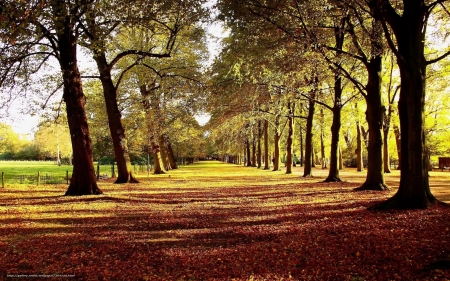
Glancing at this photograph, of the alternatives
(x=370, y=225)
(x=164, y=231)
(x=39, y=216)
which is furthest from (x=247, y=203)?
(x=39, y=216)

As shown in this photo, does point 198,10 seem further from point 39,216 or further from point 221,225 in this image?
point 39,216

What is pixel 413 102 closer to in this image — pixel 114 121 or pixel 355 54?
pixel 355 54

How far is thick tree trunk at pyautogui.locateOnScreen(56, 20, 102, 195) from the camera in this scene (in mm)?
15289

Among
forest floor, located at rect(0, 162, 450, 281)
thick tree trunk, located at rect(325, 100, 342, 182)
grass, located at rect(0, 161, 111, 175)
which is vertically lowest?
forest floor, located at rect(0, 162, 450, 281)

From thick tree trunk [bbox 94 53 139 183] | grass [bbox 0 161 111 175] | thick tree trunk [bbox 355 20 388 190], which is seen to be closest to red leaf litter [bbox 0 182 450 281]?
thick tree trunk [bbox 355 20 388 190]

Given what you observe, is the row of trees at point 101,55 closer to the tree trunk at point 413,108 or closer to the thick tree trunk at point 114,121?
the thick tree trunk at point 114,121

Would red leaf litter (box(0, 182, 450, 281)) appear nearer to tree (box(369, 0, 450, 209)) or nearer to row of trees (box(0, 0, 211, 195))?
tree (box(369, 0, 450, 209))

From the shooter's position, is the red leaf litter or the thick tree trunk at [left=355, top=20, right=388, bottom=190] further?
the thick tree trunk at [left=355, top=20, right=388, bottom=190]

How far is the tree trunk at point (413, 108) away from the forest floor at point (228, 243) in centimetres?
58

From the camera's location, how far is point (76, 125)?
50.5ft

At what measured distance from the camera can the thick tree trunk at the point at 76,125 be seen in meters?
15.3

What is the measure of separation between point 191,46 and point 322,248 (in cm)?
2463

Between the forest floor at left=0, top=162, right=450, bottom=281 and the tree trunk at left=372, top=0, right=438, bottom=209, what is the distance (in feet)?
1.89

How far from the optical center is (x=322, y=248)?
638cm
